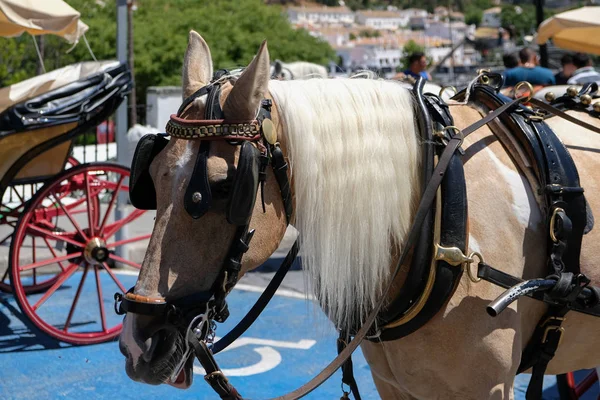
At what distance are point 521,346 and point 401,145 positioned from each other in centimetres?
70

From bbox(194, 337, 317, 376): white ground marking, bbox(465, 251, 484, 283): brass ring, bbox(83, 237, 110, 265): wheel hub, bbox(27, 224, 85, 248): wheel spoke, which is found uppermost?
bbox(465, 251, 484, 283): brass ring

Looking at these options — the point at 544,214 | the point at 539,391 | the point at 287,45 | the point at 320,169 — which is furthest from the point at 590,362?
the point at 287,45

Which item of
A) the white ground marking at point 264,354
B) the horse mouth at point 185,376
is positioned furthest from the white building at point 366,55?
the horse mouth at point 185,376

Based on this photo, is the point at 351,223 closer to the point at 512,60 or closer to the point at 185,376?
the point at 185,376

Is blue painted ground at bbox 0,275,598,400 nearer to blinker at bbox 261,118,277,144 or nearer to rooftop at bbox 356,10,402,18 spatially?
blinker at bbox 261,118,277,144

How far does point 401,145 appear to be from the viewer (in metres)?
2.20

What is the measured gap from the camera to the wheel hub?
214 inches

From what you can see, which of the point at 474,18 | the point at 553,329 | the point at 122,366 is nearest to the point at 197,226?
the point at 553,329

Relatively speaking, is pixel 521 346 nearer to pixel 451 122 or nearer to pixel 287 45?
pixel 451 122

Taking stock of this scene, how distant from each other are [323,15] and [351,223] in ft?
464

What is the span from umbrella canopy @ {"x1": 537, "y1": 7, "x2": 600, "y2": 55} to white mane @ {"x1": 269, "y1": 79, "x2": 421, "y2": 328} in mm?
5287

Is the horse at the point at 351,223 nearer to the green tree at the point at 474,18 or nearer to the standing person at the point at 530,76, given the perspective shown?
the standing person at the point at 530,76

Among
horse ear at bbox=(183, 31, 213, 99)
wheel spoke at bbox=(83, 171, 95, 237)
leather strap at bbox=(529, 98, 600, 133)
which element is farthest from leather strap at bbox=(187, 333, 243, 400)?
wheel spoke at bbox=(83, 171, 95, 237)

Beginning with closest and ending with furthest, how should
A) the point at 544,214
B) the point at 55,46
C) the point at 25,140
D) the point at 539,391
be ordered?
the point at 544,214 → the point at 539,391 → the point at 25,140 → the point at 55,46
